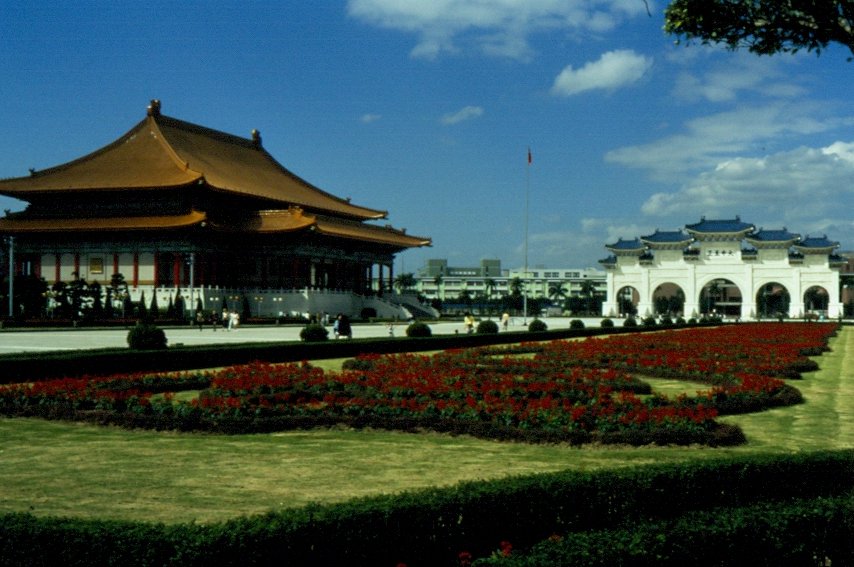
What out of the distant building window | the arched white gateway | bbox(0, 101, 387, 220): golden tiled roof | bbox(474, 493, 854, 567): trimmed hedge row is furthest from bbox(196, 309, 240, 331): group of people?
the arched white gateway

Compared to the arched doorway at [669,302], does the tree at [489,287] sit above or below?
above

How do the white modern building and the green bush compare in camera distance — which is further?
the white modern building

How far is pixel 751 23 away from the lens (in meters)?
10.5

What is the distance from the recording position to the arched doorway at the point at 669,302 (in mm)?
104188

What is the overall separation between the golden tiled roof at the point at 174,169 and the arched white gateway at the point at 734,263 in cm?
3021

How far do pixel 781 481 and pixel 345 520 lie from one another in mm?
3887

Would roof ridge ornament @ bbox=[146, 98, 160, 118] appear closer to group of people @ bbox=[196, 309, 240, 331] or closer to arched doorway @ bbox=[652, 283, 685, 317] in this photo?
group of people @ bbox=[196, 309, 240, 331]

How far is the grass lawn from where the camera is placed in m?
7.79

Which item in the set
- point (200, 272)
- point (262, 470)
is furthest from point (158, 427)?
point (200, 272)

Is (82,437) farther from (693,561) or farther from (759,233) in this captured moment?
(759,233)

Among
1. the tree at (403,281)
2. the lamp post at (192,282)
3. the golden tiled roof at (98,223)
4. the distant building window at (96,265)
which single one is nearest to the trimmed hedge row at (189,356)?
the lamp post at (192,282)

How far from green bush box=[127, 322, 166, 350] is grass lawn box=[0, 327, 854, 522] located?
29.6ft

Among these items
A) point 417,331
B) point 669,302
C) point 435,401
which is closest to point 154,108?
point 417,331

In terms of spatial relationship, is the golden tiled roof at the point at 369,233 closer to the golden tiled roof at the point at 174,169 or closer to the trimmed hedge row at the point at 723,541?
the golden tiled roof at the point at 174,169
